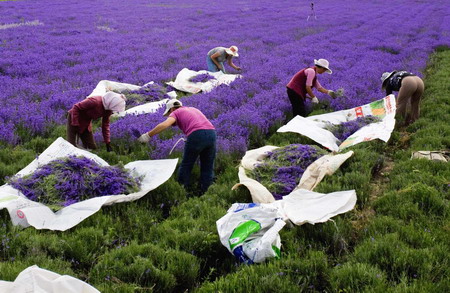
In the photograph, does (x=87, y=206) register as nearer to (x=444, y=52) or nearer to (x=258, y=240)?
(x=258, y=240)

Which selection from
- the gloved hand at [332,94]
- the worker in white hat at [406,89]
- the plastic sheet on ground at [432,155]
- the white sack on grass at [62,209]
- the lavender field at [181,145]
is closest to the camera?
the lavender field at [181,145]

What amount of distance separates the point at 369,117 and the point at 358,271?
463 cm

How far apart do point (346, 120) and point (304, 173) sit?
2.80 metres

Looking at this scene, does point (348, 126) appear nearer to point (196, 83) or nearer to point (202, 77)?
point (196, 83)

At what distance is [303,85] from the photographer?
7.82m

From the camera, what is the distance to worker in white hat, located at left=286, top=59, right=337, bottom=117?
7570 millimetres

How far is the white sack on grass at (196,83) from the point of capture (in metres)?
9.56

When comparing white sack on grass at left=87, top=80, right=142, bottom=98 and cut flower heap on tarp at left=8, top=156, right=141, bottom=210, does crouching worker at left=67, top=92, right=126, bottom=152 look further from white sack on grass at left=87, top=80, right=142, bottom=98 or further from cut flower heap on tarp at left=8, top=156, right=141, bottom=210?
white sack on grass at left=87, top=80, right=142, bottom=98

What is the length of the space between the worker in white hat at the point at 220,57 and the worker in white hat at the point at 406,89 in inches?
169

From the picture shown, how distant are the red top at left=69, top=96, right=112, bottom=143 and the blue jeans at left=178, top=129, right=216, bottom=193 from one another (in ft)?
4.89

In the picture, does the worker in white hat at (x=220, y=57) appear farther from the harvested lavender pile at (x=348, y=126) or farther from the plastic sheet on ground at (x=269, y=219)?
the plastic sheet on ground at (x=269, y=219)

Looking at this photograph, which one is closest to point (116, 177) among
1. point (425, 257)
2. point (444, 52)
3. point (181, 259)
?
point (181, 259)

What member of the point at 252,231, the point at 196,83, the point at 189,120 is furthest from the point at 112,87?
the point at 252,231

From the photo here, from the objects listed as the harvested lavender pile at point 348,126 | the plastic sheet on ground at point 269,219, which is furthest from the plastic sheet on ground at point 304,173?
the harvested lavender pile at point 348,126
